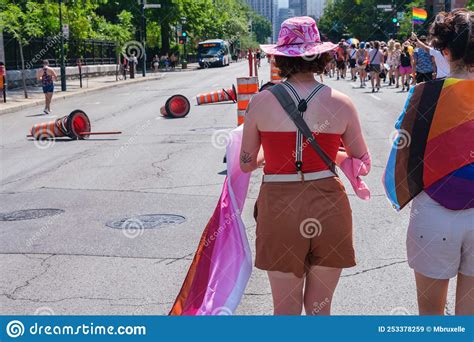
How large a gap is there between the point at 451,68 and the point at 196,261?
160 cm

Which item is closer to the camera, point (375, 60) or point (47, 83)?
point (47, 83)

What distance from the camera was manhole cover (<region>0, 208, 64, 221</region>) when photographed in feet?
28.3

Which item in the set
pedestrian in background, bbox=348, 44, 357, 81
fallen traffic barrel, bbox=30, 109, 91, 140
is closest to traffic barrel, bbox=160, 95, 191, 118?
fallen traffic barrel, bbox=30, 109, 91, 140

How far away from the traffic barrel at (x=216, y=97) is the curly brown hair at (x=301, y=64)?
2210 centimetres

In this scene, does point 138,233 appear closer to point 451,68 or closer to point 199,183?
point 199,183

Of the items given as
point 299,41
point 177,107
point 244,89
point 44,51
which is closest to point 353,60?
point 44,51

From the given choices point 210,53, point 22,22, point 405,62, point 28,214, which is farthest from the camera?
point 210,53

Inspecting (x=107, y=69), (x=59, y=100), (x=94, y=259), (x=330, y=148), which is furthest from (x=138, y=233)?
(x=107, y=69)

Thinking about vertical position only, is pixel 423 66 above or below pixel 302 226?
below

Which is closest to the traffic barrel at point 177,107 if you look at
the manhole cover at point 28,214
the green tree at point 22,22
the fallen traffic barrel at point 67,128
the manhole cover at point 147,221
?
the fallen traffic barrel at point 67,128

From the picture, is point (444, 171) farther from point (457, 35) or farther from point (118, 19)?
point (118, 19)

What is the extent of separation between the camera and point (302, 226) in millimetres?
3471

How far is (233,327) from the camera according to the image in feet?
8.87

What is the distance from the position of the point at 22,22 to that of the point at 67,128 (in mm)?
19159
